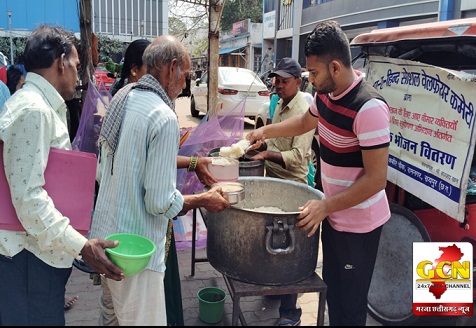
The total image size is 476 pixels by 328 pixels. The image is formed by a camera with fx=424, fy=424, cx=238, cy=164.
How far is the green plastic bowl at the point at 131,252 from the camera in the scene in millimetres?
1641

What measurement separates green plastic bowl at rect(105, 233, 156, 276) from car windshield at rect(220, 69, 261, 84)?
34.5ft

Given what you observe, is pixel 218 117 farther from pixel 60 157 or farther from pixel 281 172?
pixel 60 157

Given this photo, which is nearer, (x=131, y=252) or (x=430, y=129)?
(x=131, y=252)

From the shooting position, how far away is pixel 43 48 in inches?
69.8

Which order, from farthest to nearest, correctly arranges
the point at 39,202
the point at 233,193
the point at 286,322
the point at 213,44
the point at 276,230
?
the point at 213,44 < the point at 286,322 < the point at 233,193 < the point at 276,230 < the point at 39,202

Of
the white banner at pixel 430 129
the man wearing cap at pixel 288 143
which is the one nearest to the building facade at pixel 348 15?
the white banner at pixel 430 129

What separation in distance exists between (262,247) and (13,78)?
3570 mm

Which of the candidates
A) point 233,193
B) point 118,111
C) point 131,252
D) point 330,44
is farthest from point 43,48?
point 330,44

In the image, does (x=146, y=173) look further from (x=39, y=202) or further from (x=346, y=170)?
(x=346, y=170)

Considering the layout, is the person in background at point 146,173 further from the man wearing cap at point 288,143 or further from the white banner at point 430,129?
the white banner at point 430,129

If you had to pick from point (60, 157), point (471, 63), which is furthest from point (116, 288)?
point (471, 63)

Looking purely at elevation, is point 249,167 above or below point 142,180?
below

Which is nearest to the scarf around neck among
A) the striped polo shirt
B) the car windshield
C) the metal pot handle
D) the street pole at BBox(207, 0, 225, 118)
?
the metal pot handle

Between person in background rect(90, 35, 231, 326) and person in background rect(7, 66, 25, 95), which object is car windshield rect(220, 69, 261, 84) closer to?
person in background rect(7, 66, 25, 95)
